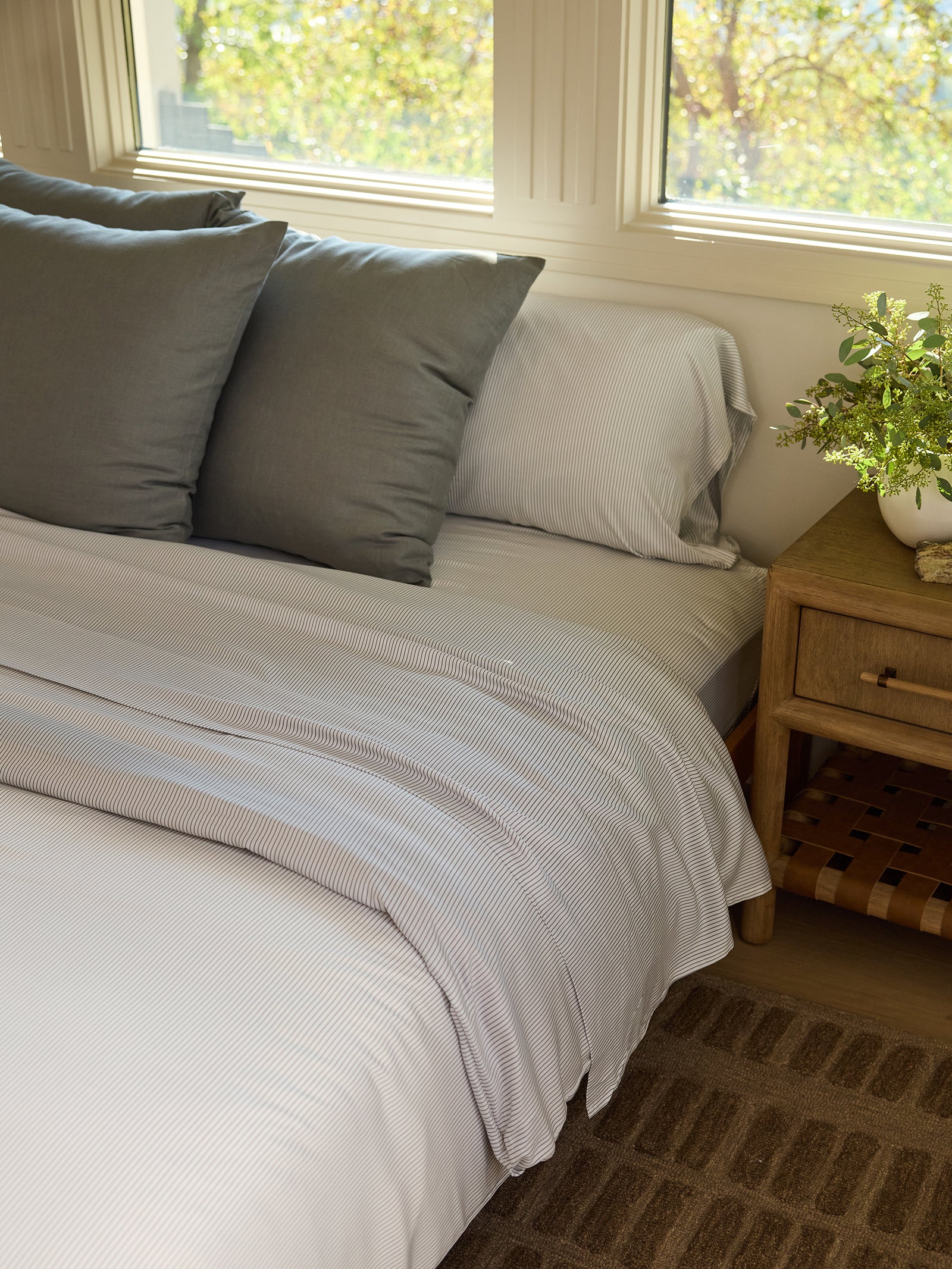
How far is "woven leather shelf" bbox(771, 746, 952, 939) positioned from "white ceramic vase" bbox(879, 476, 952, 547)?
1.62ft

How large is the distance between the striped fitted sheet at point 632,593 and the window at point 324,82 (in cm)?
76

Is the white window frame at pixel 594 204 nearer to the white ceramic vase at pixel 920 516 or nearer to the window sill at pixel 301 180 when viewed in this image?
the window sill at pixel 301 180

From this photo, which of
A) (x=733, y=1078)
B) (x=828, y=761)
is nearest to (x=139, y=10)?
(x=828, y=761)

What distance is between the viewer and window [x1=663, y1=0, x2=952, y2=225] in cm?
187

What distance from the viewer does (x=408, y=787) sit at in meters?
1.35

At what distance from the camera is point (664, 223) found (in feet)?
6.89

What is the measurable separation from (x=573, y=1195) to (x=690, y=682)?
2.20 feet

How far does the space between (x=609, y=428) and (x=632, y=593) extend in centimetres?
27

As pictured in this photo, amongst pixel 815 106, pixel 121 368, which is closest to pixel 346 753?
pixel 121 368

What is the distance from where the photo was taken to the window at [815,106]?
187 centimetres

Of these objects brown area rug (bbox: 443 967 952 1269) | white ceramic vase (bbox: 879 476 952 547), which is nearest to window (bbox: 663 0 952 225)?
white ceramic vase (bbox: 879 476 952 547)

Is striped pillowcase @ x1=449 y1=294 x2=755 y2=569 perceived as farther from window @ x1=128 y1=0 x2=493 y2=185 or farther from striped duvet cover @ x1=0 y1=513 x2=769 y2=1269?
window @ x1=128 y1=0 x2=493 y2=185

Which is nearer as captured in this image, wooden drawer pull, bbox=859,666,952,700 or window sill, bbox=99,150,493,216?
wooden drawer pull, bbox=859,666,952,700

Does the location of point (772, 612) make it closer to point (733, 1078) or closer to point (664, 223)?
point (733, 1078)
